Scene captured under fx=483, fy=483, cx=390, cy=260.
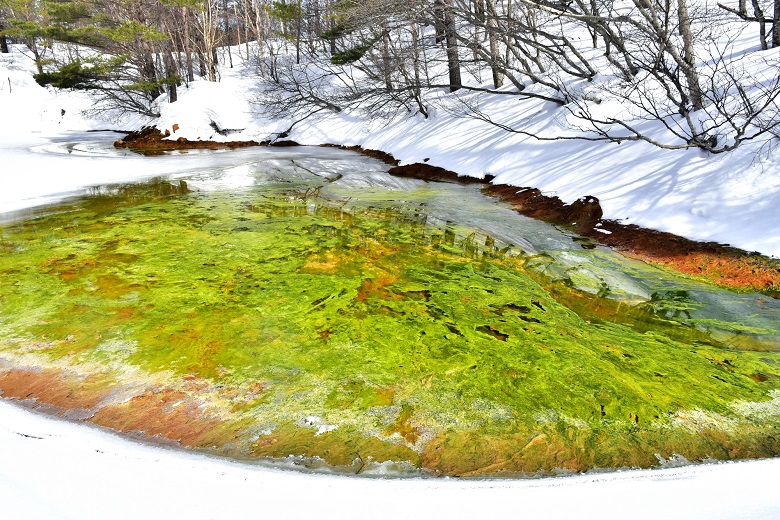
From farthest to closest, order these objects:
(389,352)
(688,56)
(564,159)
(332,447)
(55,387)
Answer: (564,159), (688,56), (389,352), (55,387), (332,447)

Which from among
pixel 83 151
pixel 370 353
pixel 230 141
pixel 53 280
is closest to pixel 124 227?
pixel 53 280

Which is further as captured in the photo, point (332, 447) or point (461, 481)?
point (332, 447)

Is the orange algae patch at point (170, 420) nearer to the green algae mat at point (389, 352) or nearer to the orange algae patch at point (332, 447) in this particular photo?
the green algae mat at point (389, 352)

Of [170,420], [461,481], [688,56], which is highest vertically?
[688,56]

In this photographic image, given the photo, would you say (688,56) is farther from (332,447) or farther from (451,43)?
(332,447)

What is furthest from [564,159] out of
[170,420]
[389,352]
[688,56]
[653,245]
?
[170,420]

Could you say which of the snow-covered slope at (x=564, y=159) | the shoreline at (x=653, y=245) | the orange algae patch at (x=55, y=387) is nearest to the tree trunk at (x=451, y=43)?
the snow-covered slope at (x=564, y=159)
